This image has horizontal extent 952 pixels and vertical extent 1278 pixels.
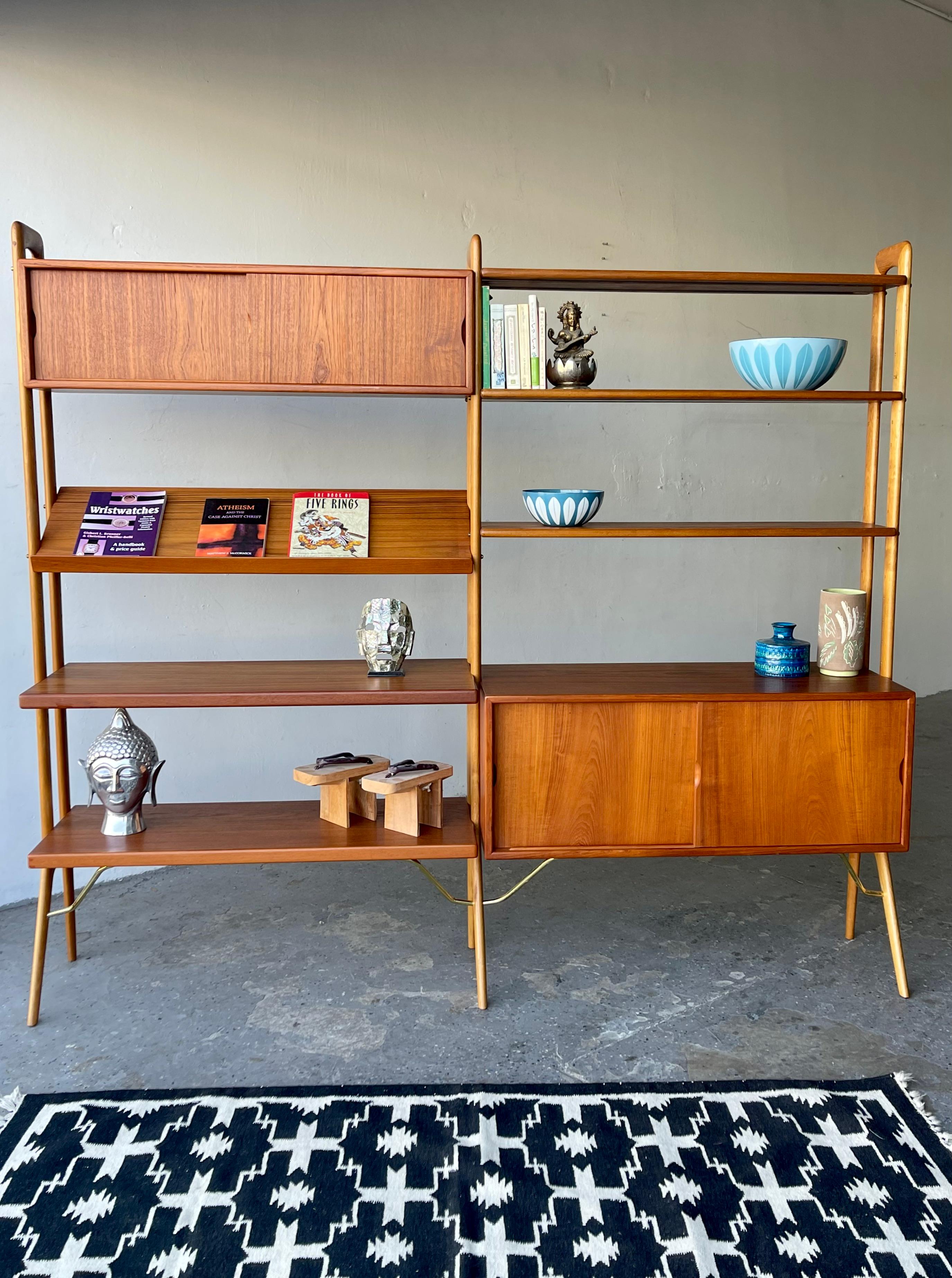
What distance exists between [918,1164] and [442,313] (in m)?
2.28

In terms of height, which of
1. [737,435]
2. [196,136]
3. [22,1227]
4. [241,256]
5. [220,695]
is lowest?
[22,1227]

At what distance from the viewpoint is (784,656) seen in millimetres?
3000

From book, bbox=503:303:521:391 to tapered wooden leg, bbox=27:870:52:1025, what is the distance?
1.82 m

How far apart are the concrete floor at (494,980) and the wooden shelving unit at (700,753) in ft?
1.17

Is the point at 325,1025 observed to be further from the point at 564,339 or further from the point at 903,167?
the point at 903,167

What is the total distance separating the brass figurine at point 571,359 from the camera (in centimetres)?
285

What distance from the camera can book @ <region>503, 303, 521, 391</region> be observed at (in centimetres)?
281

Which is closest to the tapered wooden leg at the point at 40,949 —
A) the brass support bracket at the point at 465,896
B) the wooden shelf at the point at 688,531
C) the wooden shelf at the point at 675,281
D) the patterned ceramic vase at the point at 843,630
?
the brass support bracket at the point at 465,896

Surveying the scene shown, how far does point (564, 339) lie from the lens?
2854mm

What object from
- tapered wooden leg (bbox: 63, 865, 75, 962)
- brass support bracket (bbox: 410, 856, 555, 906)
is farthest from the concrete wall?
brass support bracket (bbox: 410, 856, 555, 906)

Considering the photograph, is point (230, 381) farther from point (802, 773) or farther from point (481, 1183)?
point (481, 1183)

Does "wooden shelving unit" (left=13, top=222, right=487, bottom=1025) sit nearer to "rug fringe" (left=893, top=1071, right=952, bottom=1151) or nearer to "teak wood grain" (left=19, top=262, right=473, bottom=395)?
"teak wood grain" (left=19, top=262, right=473, bottom=395)

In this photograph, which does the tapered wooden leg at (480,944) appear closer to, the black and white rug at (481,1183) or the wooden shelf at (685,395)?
the black and white rug at (481,1183)

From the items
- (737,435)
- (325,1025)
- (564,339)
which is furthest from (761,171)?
(325,1025)
